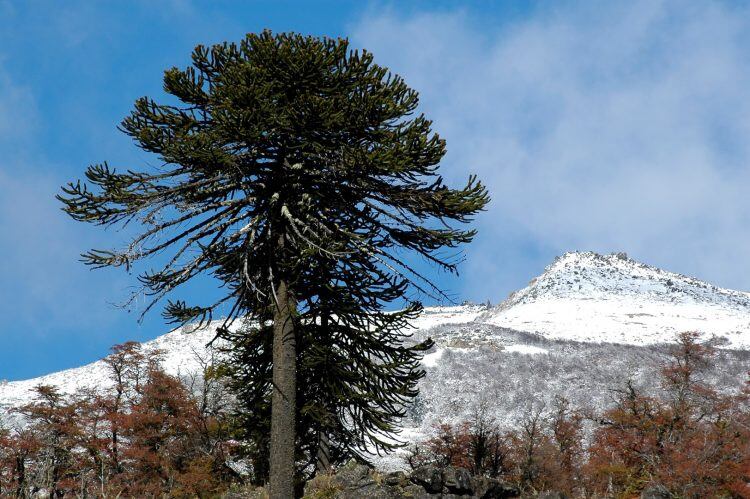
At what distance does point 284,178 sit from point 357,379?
491cm

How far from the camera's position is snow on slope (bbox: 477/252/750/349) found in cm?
8162

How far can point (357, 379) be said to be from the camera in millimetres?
14289

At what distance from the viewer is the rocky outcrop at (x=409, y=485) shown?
12.6 metres

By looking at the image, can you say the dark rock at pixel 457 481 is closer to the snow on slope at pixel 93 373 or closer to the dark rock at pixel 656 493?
the dark rock at pixel 656 493

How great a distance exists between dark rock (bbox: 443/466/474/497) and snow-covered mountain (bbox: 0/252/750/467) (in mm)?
35328

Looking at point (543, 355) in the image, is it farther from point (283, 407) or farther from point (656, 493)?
point (283, 407)

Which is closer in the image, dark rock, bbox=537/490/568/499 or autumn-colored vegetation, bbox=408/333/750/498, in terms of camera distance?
dark rock, bbox=537/490/568/499

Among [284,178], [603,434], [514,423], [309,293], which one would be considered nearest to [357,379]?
[309,293]

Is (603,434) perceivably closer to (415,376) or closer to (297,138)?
(415,376)

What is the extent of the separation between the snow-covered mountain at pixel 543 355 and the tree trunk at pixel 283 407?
36473 millimetres

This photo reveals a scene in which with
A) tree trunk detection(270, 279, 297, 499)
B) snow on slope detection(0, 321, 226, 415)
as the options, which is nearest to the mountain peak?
snow on slope detection(0, 321, 226, 415)

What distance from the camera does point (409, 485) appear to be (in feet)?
41.9

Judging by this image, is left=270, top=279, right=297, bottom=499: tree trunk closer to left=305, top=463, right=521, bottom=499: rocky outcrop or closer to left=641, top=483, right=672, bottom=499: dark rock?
left=305, top=463, right=521, bottom=499: rocky outcrop

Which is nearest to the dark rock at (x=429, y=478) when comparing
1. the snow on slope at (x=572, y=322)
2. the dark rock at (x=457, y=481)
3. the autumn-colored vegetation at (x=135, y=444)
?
the dark rock at (x=457, y=481)
